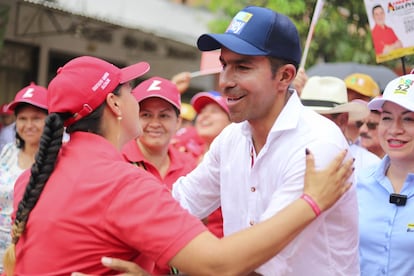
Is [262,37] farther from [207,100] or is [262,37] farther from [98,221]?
[207,100]

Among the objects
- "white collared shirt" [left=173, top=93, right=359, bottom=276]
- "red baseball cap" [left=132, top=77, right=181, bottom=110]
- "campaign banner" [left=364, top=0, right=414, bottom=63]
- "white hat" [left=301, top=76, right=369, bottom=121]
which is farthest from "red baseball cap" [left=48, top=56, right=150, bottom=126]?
"campaign banner" [left=364, top=0, right=414, bottom=63]

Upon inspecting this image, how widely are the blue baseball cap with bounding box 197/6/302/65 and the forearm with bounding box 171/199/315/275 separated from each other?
2.38 ft

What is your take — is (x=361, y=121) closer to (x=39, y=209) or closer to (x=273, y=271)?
(x=273, y=271)

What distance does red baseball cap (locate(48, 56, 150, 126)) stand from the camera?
265 cm

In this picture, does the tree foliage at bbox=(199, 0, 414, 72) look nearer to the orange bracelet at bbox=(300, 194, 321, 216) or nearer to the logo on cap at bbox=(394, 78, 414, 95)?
the logo on cap at bbox=(394, 78, 414, 95)

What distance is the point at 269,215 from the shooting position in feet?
8.60

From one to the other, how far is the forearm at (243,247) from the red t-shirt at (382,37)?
2676 millimetres

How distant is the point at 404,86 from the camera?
369 cm

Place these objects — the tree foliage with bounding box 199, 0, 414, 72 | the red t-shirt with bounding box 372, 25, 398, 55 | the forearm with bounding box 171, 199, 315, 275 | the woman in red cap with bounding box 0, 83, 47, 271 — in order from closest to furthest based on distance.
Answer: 1. the forearm with bounding box 171, 199, 315, 275
2. the red t-shirt with bounding box 372, 25, 398, 55
3. the woman in red cap with bounding box 0, 83, 47, 271
4. the tree foliage with bounding box 199, 0, 414, 72

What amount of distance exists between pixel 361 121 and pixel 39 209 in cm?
357

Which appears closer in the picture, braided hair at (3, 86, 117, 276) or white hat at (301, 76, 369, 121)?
braided hair at (3, 86, 117, 276)

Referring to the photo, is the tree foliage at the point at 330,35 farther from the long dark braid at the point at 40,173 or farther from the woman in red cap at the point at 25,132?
the long dark braid at the point at 40,173

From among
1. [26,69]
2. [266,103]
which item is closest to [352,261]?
[266,103]

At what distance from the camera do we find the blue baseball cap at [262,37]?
278 centimetres
